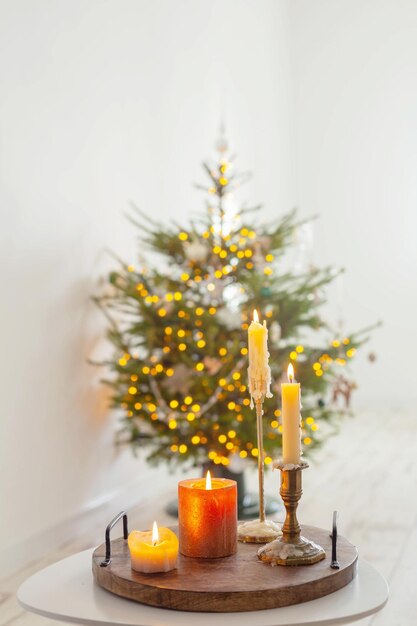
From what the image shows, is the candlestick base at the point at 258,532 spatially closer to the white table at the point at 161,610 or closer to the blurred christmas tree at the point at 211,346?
the white table at the point at 161,610

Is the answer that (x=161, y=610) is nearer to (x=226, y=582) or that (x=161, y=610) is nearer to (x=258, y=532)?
(x=226, y=582)

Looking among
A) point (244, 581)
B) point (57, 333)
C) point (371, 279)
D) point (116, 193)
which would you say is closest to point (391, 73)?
point (371, 279)

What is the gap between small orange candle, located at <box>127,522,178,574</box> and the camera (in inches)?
51.1

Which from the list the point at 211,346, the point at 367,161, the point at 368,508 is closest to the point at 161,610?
the point at 211,346

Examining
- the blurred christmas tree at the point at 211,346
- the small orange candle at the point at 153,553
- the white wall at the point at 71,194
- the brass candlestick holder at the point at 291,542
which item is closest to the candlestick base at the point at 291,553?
the brass candlestick holder at the point at 291,542

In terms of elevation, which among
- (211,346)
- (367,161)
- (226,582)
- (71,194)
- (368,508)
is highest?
(367,161)

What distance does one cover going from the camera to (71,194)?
10.5 ft

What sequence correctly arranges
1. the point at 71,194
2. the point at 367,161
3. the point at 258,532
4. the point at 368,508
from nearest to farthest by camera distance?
the point at 258,532 → the point at 71,194 → the point at 368,508 → the point at 367,161

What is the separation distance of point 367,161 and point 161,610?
5.50m

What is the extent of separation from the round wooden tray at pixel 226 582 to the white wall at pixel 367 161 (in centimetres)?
496

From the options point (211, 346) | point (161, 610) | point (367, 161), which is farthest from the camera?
point (367, 161)

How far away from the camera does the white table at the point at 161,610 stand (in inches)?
46.5

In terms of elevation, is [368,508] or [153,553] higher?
[153,553]

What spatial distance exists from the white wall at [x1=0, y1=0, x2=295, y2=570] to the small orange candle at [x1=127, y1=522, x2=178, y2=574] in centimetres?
152
